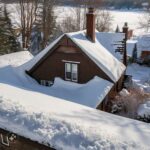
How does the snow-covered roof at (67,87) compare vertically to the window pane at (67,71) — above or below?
below

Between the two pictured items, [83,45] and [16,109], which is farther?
[83,45]

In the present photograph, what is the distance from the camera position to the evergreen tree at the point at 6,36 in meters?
32.9

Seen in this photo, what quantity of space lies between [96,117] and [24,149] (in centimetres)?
260

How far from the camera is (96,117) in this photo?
921 cm

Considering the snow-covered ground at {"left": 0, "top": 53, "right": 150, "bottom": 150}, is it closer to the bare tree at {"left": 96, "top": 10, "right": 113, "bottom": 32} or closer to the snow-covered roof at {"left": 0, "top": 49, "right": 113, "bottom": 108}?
the snow-covered roof at {"left": 0, "top": 49, "right": 113, "bottom": 108}

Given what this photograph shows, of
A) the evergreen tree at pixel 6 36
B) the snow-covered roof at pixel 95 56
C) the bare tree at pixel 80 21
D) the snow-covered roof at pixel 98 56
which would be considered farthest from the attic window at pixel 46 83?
the bare tree at pixel 80 21

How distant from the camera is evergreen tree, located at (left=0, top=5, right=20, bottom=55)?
32928mm

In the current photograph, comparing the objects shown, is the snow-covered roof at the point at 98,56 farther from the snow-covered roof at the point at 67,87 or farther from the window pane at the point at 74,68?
the window pane at the point at 74,68

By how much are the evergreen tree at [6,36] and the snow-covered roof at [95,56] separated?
45.6ft

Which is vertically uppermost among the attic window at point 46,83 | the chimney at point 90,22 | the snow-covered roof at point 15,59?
the chimney at point 90,22

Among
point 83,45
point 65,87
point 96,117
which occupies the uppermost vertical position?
point 83,45

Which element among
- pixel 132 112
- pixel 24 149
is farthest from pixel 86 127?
pixel 132 112

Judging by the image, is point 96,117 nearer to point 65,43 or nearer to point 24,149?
point 24,149

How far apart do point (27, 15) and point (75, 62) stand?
18.3 m
